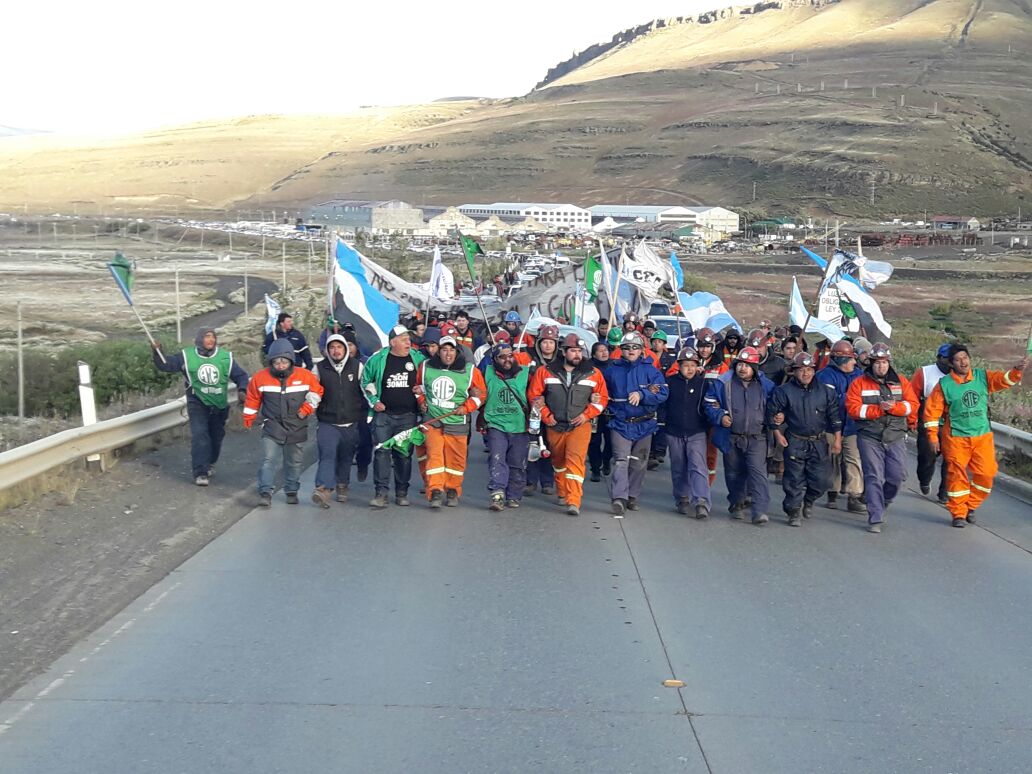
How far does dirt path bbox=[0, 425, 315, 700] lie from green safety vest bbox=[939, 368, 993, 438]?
644 cm

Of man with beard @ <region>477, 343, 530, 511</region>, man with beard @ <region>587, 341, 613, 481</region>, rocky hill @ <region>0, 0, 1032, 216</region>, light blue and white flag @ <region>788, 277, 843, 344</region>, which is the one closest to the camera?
man with beard @ <region>477, 343, 530, 511</region>

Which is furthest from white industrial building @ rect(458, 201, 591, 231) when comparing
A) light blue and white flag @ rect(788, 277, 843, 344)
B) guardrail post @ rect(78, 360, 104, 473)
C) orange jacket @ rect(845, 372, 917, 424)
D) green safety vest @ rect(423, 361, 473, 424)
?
green safety vest @ rect(423, 361, 473, 424)

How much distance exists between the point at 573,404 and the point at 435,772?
6557 millimetres

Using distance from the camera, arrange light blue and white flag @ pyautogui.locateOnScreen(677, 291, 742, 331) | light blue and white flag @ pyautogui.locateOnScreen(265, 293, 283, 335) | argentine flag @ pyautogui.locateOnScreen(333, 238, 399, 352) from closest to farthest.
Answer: argentine flag @ pyautogui.locateOnScreen(333, 238, 399, 352), light blue and white flag @ pyautogui.locateOnScreen(265, 293, 283, 335), light blue and white flag @ pyautogui.locateOnScreen(677, 291, 742, 331)

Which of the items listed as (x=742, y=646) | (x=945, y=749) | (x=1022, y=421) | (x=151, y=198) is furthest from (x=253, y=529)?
(x=151, y=198)

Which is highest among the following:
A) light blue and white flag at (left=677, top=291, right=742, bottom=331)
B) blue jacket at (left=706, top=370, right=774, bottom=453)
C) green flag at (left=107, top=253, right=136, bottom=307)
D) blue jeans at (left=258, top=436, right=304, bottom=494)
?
green flag at (left=107, top=253, right=136, bottom=307)

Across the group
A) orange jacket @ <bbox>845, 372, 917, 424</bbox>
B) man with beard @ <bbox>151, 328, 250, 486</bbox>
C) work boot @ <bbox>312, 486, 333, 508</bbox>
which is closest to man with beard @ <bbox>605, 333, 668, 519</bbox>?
orange jacket @ <bbox>845, 372, 917, 424</bbox>

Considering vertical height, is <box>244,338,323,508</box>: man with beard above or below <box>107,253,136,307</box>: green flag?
below

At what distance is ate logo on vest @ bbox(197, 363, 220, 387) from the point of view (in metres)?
11.6

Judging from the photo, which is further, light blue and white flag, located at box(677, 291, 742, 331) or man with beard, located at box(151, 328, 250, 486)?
light blue and white flag, located at box(677, 291, 742, 331)

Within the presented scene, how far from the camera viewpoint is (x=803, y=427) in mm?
10977

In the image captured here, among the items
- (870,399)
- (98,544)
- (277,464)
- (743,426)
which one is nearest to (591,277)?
(743,426)

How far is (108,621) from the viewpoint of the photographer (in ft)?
23.0

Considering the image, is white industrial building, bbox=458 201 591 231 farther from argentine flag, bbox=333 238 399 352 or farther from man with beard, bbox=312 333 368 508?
man with beard, bbox=312 333 368 508
